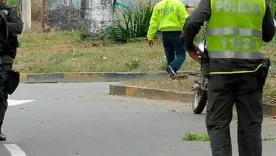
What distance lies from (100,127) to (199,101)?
5.94 feet

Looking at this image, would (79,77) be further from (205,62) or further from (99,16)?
(205,62)

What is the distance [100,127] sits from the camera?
32.4 feet

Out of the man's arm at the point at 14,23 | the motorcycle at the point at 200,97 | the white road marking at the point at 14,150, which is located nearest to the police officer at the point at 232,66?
the white road marking at the point at 14,150

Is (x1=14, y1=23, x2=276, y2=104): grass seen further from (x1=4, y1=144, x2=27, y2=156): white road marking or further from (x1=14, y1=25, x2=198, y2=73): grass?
(x1=4, y1=144, x2=27, y2=156): white road marking

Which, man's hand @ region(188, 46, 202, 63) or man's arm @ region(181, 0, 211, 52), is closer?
man's arm @ region(181, 0, 211, 52)

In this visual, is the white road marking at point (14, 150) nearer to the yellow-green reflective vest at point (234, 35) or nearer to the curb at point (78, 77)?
the yellow-green reflective vest at point (234, 35)

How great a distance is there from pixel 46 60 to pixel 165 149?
1179cm

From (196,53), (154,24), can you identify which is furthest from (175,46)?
(196,53)

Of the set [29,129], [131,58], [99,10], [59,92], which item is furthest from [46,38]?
[29,129]

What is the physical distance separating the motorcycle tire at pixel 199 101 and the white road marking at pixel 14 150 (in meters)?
3.36

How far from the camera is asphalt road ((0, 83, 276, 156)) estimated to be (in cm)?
816

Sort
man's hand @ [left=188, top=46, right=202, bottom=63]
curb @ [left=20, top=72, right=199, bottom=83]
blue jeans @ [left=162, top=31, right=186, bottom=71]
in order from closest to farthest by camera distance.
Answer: man's hand @ [left=188, top=46, right=202, bottom=63] → blue jeans @ [left=162, top=31, right=186, bottom=71] → curb @ [left=20, top=72, right=199, bottom=83]

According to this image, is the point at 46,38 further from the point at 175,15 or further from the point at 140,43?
the point at 175,15

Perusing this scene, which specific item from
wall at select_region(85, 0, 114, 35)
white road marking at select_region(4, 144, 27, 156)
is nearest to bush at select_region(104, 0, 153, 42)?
wall at select_region(85, 0, 114, 35)
